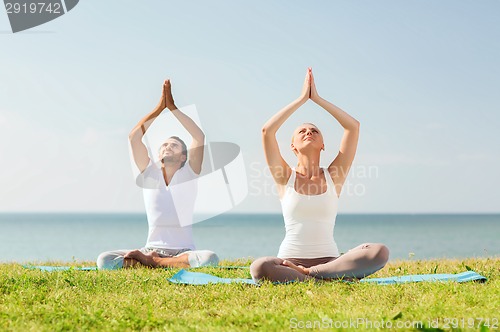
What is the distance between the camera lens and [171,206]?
7.82m

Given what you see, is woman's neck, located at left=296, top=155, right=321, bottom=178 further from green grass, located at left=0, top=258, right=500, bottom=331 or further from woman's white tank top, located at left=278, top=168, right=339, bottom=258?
green grass, located at left=0, top=258, right=500, bottom=331

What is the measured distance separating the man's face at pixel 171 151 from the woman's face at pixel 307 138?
230 cm

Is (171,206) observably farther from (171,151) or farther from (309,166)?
(309,166)

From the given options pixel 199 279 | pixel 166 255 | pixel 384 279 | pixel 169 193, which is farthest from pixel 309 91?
pixel 166 255

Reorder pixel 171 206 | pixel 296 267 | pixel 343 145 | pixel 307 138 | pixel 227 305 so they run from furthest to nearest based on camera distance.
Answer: pixel 171 206 < pixel 343 145 < pixel 307 138 < pixel 296 267 < pixel 227 305

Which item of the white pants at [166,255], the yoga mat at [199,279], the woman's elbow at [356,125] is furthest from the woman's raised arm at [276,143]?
the white pants at [166,255]

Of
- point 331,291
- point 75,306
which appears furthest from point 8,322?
point 331,291

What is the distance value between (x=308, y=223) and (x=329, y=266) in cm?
45

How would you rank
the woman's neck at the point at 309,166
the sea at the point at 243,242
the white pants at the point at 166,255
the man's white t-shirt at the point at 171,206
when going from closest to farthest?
1. the woman's neck at the point at 309,166
2. the white pants at the point at 166,255
3. the man's white t-shirt at the point at 171,206
4. the sea at the point at 243,242

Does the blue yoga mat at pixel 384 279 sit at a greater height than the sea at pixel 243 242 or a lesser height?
greater

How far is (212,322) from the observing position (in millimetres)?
4090

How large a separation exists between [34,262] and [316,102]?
16.0 feet

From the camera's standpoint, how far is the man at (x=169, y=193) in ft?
25.0

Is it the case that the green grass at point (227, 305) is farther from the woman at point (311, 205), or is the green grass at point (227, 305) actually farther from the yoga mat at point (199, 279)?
the woman at point (311, 205)
